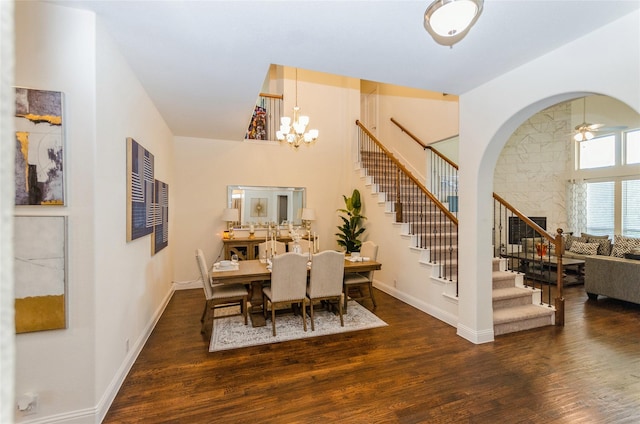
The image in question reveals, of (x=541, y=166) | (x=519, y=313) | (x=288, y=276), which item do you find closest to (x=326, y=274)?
(x=288, y=276)

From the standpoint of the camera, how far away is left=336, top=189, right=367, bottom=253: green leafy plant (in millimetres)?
5961

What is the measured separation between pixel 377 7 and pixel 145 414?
3315 mm

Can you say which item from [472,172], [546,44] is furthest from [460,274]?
[546,44]

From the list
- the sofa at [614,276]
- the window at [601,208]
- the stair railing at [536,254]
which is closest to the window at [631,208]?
the window at [601,208]

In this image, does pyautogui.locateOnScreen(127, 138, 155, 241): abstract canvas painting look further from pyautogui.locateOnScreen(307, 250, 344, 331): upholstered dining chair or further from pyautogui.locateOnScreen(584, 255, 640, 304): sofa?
pyautogui.locateOnScreen(584, 255, 640, 304): sofa

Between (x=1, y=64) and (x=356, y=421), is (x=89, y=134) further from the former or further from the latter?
(x=356, y=421)

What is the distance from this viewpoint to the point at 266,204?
6.21 m

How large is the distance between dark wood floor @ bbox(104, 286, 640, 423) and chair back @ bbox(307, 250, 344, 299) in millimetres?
553

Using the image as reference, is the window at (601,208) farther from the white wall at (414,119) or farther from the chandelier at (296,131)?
the chandelier at (296,131)

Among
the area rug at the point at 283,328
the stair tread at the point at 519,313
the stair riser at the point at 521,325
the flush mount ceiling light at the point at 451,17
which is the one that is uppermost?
the flush mount ceiling light at the point at 451,17

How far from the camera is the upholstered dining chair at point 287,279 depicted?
3422 millimetres

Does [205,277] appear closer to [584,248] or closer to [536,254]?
[536,254]

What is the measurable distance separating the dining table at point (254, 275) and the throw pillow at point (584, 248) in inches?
213

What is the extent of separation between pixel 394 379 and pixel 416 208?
144 inches
